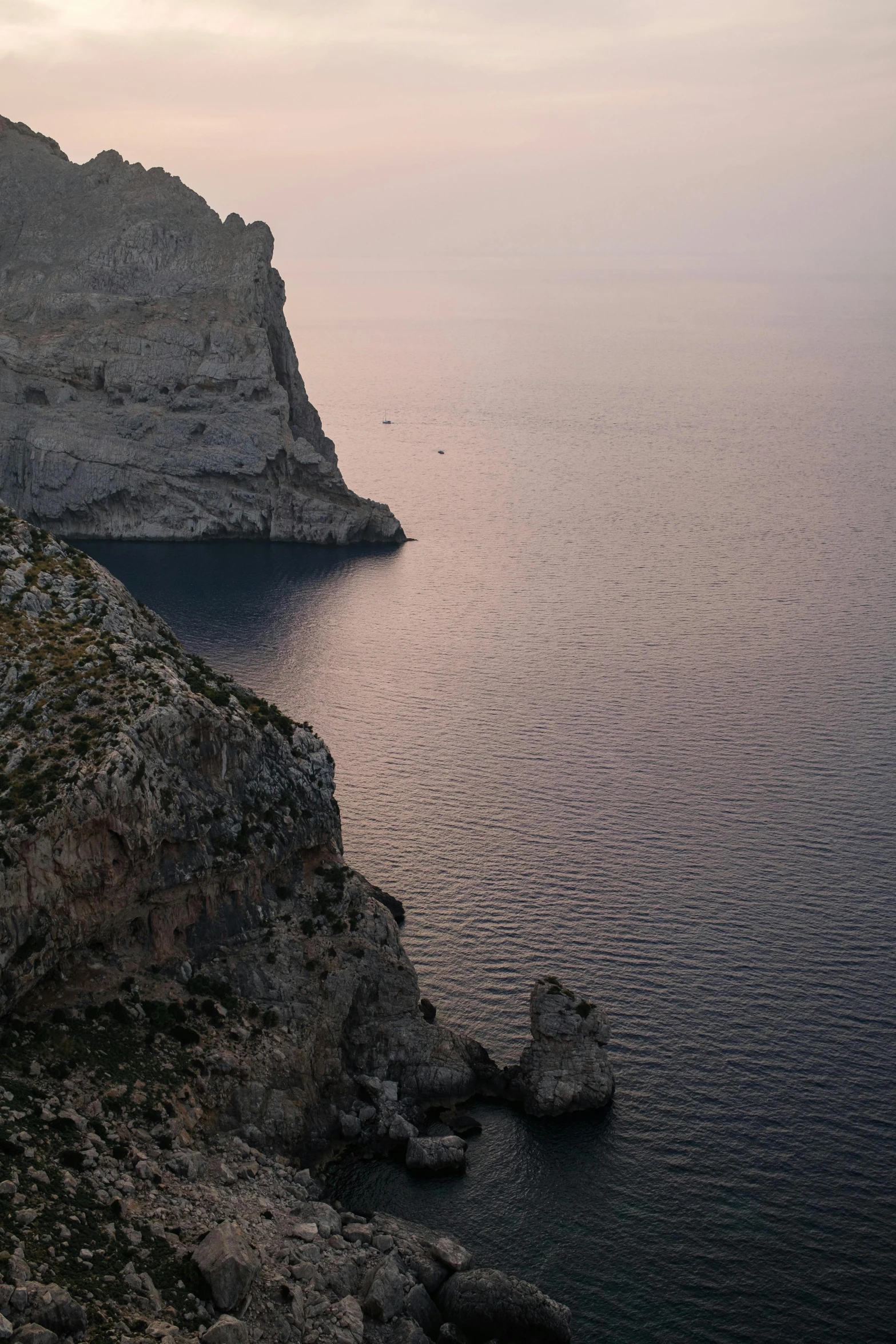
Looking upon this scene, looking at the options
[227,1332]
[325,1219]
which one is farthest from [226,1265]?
[325,1219]

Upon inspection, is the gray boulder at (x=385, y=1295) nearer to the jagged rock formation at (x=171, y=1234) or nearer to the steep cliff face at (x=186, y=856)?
the jagged rock formation at (x=171, y=1234)

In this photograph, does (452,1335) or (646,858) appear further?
(646,858)

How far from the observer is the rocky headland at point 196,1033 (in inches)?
2130

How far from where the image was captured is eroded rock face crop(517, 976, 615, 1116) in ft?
234

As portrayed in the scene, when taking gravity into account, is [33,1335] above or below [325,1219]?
above

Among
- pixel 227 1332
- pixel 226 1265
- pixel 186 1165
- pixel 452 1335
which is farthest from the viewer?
pixel 186 1165

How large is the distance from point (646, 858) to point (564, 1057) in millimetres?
27075

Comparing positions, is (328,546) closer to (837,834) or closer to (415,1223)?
(837,834)

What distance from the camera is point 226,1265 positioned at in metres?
53.3

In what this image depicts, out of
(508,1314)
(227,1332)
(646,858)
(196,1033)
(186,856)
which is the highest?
(646,858)

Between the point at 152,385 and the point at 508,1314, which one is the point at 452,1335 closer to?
the point at 508,1314

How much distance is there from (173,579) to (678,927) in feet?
333

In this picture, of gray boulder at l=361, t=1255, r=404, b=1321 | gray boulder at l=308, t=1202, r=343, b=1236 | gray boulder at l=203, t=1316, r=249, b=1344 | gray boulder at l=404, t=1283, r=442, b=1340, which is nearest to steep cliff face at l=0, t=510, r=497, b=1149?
gray boulder at l=308, t=1202, r=343, b=1236

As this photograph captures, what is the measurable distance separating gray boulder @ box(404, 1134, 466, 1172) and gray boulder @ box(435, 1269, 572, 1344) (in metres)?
9.82
